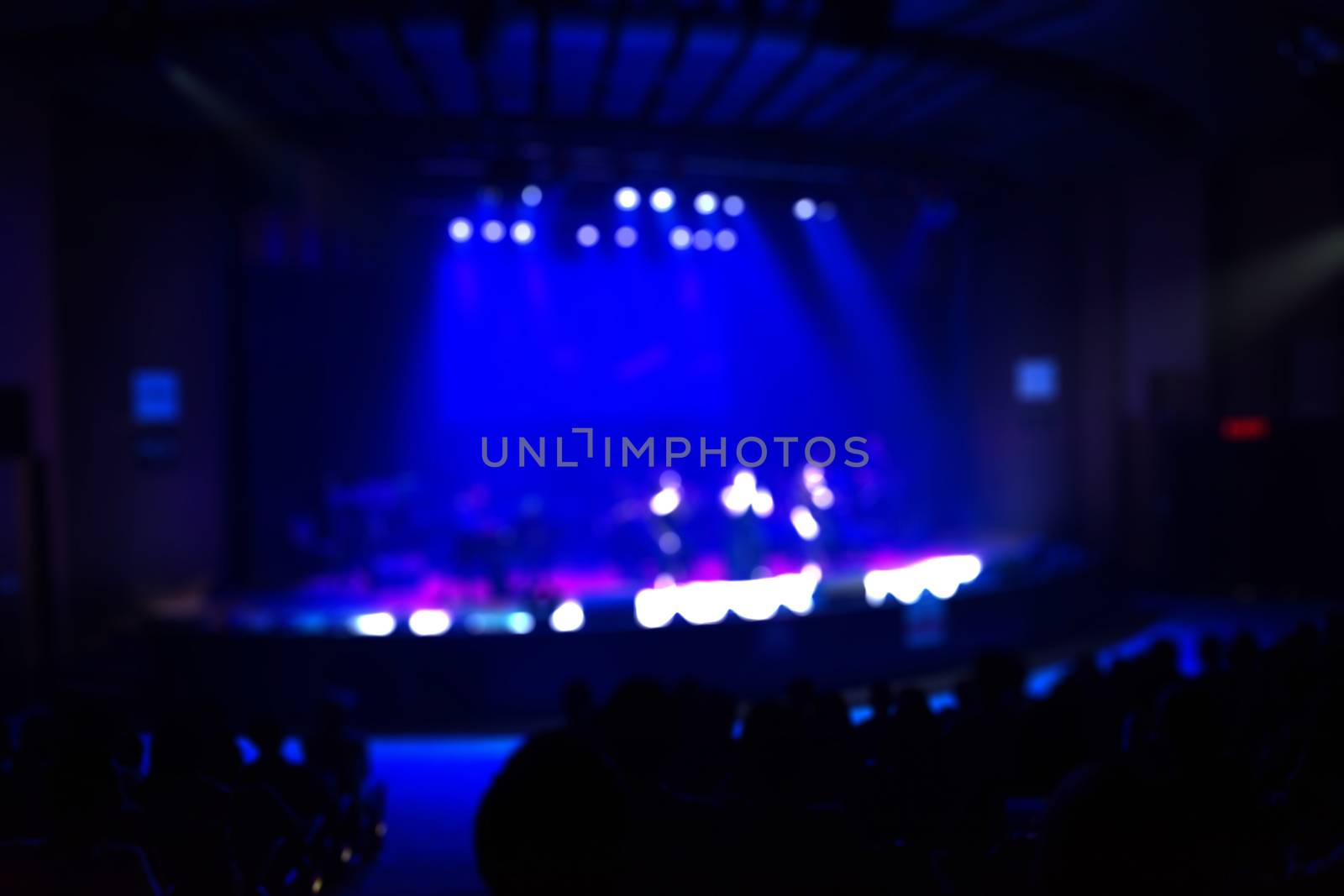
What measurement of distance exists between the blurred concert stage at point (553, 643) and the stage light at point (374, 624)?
0.02m

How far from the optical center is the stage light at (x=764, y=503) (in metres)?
12.7

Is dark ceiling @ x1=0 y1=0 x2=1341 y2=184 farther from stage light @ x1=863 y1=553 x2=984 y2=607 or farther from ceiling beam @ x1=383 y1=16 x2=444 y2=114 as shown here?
stage light @ x1=863 y1=553 x2=984 y2=607

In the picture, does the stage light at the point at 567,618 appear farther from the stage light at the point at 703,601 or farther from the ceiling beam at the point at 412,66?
the ceiling beam at the point at 412,66

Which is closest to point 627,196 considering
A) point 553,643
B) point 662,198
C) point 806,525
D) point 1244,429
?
point 662,198

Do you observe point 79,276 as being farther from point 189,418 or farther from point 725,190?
point 725,190

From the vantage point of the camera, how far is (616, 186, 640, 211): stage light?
12.5 m

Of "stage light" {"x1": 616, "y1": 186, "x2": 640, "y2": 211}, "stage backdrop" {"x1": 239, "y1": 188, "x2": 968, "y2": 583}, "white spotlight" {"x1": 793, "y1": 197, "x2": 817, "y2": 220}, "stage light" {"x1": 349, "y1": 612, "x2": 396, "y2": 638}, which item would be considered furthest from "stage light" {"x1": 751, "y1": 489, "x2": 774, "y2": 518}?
"stage light" {"x1": 349, "y1": 612, "x2": 396, "y2": 638}

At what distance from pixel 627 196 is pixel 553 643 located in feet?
22.4

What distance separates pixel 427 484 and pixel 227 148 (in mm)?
4919

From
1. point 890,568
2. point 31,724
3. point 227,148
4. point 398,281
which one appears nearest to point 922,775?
point 31,724

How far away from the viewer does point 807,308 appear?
1498 centimetres

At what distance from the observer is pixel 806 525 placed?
12.7m

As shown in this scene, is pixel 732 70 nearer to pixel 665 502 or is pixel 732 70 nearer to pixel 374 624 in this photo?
pixel 665 502

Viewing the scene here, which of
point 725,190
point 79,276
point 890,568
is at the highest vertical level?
point 725,190
